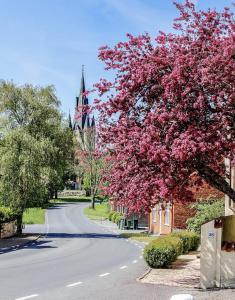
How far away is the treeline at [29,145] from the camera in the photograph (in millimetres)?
43812

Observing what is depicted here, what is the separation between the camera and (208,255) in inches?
663

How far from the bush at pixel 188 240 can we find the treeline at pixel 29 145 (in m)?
17.4

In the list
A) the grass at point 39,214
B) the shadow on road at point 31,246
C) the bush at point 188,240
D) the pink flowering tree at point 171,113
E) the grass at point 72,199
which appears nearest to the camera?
the pink flowering tree at point 171,113

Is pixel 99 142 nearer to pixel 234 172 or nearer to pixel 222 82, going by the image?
pixel 222 82

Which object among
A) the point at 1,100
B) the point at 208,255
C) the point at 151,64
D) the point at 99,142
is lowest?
the point at 208,255

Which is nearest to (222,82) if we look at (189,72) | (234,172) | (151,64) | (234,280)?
(189,72)

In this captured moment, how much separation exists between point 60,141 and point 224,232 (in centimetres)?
3251

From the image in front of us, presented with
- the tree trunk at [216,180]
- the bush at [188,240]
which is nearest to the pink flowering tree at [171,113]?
the tree trunk at [216,180]

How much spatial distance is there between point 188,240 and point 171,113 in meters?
15.0

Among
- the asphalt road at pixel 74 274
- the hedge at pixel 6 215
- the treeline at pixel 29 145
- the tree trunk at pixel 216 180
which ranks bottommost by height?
the asphalt road at pixel 74 274

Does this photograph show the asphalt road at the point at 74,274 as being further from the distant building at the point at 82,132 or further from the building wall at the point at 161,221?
the building wall at the point at 161,221

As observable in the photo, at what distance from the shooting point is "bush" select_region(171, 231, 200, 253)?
28.4m

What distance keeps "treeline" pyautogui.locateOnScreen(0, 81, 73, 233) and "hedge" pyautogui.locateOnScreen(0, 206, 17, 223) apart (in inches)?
13.9

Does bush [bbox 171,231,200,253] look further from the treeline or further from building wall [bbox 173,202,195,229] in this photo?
the treeline
